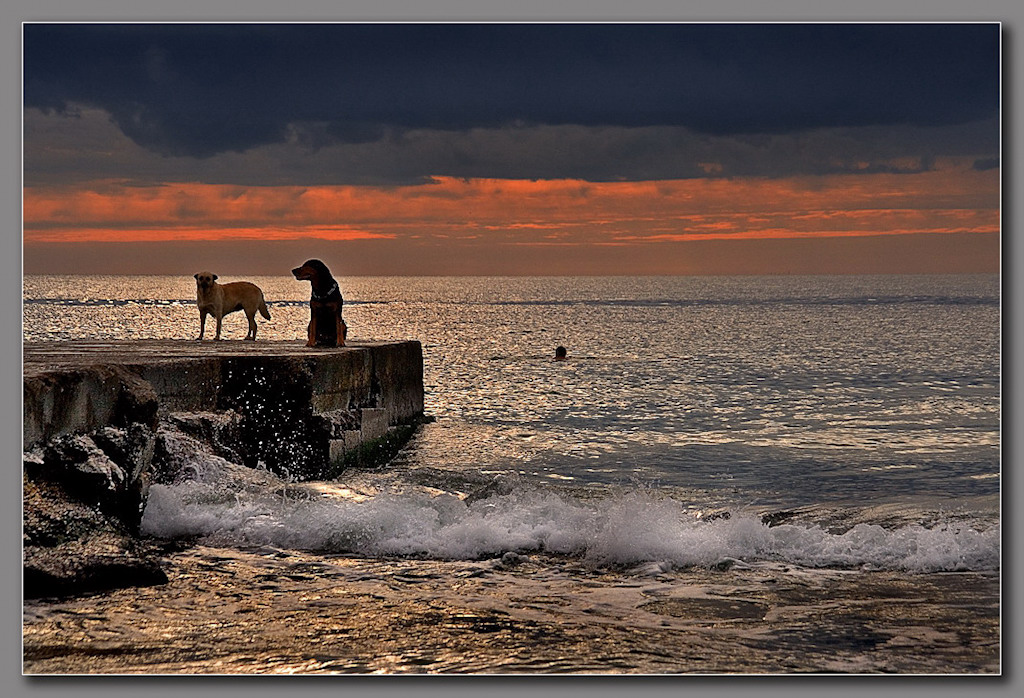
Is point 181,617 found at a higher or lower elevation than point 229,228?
lower

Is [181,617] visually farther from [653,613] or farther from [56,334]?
[56,334]

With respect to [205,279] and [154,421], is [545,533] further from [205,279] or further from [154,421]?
[205,279]

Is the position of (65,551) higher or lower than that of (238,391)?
lower

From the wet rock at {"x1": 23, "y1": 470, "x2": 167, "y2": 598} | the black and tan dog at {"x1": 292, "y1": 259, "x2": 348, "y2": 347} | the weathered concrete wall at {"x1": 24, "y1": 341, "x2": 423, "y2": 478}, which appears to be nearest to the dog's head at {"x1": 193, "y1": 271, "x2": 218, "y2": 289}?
the weathered concrete wall at {"x1": 24, "y1": 341, "x2": 423, "y2": 478}

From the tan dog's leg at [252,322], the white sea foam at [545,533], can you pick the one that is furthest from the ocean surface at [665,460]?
the tan dog's leg at [252,322]

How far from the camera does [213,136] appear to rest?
6992mm

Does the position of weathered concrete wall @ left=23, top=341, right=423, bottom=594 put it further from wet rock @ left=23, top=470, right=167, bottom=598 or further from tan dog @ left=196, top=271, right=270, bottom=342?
tan dog @ left=196, top=271, right=270, bottom=342

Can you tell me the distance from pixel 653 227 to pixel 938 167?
1.70m

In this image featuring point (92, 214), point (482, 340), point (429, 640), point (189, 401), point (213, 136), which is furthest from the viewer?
point (482, 340)

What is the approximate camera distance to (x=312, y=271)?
842 centimetres

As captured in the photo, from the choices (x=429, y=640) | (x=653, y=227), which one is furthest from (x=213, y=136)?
(x=429, y=640)

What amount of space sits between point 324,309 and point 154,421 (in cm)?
→ 263

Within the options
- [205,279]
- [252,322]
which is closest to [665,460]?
[252,322]

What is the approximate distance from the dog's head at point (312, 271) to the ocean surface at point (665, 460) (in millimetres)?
217
